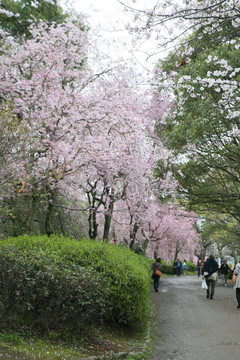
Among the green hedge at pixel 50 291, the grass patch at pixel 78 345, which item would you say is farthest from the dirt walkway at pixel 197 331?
the green hedge at pixel 50 291

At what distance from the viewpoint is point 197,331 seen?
7.72 metres

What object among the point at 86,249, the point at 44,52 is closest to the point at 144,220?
the point at 44,52

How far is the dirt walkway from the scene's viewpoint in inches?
237

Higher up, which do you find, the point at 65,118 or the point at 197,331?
the point at 65,118

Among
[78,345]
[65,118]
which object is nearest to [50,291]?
[78,345]

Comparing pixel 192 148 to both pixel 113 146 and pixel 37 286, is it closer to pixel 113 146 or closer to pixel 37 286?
pixel 113 146

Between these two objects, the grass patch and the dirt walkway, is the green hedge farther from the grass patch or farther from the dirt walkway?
the dirt walkway

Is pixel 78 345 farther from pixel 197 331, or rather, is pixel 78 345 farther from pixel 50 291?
pixel 197 331

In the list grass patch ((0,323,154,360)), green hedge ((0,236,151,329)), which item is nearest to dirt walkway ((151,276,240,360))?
grass patch ((0,323,154,360))

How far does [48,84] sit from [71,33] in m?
2.29

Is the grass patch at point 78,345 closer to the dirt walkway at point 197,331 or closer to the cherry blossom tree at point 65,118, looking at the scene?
the dirt walkway at point 197,331

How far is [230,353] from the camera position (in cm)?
598

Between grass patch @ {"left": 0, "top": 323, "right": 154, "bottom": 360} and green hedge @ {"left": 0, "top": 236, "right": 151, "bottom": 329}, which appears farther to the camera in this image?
green hedge @ {"left": 0, "top": 236, "right": 151, "bottom": 329}

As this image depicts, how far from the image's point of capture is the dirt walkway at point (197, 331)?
603 cm
